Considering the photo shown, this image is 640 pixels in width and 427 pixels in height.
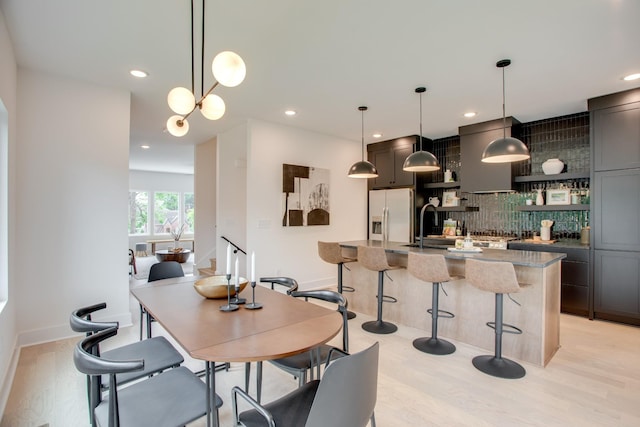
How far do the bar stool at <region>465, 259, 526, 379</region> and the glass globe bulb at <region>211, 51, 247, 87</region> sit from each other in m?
2.38

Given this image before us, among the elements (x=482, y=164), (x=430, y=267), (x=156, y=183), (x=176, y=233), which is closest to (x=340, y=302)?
(x=430, y=267)

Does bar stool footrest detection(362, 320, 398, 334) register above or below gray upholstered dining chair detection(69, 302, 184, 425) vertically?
below

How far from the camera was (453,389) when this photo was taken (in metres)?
A: 2.46

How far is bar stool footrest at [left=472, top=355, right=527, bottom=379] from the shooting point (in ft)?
8.78

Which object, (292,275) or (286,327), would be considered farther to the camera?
(292,275)

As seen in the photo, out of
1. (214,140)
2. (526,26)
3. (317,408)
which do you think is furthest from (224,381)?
(214,140)

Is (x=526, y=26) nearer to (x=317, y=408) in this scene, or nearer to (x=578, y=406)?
(x=578, y=406)

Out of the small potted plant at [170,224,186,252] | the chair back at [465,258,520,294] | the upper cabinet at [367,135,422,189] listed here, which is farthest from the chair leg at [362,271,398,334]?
the small potted plant at [170,224,186,252]

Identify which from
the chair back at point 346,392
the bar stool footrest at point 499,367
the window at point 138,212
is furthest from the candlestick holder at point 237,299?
the window at point 138,212

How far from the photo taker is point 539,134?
16.6 feet

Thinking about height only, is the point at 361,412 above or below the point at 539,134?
below

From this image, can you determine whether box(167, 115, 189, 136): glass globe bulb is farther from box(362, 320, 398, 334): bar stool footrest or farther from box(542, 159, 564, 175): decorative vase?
box(542, 159, 564, 175): decorative vase

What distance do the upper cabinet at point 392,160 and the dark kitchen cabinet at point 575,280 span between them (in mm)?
2571

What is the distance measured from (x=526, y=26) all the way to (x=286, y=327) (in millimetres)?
2835
